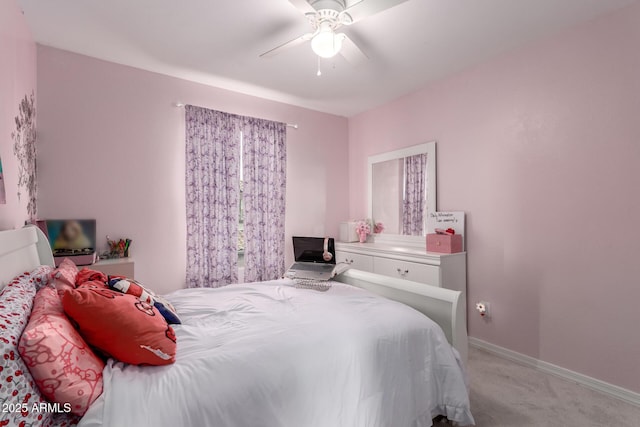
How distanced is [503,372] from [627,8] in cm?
273

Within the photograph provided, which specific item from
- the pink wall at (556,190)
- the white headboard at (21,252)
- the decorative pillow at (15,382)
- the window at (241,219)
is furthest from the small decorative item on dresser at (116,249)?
the pink wall at (556,190)

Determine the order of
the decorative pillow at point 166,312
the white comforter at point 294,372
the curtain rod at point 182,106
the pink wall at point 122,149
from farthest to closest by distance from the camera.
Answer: the curtain rod at point 182,106, the pink wall at point 122,149, the decorative pillow at point 166,312, the white comforter at point 294,372

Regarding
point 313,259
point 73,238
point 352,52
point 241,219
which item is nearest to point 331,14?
point 352,52

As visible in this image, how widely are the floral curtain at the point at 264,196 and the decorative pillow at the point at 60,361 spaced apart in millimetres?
2588

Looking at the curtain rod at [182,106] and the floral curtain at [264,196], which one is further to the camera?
the floral curtain at [264,196]

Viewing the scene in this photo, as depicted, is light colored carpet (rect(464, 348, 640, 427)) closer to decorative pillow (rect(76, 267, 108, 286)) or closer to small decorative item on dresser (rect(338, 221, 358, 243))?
small decorative item on dresser (rect(338, 221, 358, 243))

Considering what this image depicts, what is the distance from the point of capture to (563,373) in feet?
8.00

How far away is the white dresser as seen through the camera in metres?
2.88

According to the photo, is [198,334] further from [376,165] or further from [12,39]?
[376,165]

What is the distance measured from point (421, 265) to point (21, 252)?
2829 mm

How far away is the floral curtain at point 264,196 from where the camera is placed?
3.69 meters

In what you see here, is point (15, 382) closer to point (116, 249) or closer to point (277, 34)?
point (116, 249)

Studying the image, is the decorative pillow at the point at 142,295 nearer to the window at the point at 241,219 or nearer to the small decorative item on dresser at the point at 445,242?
the window at the point at 241,219

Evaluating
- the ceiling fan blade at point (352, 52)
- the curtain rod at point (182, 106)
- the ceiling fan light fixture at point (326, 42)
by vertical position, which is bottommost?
the ceiling fan light fixture at point (326, 42)
